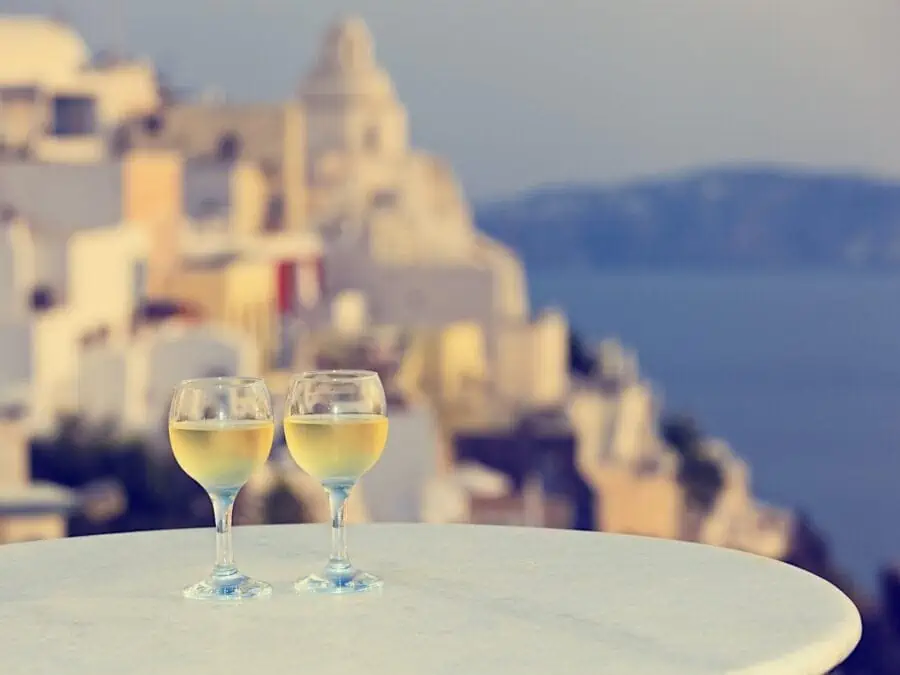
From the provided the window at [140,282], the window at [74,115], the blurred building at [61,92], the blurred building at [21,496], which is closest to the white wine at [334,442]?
the blurred building at [21,496]

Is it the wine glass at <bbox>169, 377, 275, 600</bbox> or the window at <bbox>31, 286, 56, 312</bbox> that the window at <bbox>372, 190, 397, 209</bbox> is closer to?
the window at <bbox>31, 286, 56, 312</bbox>

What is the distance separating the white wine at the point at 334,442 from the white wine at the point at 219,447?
0.03 metres

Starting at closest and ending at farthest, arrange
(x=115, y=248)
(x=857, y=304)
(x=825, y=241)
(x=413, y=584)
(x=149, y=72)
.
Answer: (x=413, y=584) < (x=115, y=248) < (x=149, y=72) < (x=825, y=241) < (x=857, y=304)

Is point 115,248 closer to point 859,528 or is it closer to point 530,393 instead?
point 530,393

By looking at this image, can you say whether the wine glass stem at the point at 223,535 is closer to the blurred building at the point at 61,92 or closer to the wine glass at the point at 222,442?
the wine glass at the point at 222,442

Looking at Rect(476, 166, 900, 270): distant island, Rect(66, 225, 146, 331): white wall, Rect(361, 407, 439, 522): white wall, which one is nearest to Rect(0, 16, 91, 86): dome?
Rect(66, 225, 146, 331): white wall

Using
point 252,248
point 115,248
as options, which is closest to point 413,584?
point 115,248

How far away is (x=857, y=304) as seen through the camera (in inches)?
1076

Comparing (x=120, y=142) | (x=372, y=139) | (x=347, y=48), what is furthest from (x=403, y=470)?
(x=347, y=48)

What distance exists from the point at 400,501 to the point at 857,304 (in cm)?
1617

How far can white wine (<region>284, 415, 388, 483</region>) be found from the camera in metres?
1.33

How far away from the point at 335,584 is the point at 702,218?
2334cm

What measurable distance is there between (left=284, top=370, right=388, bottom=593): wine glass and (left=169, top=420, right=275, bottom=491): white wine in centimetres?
3

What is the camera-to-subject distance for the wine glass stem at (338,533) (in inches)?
52.8
